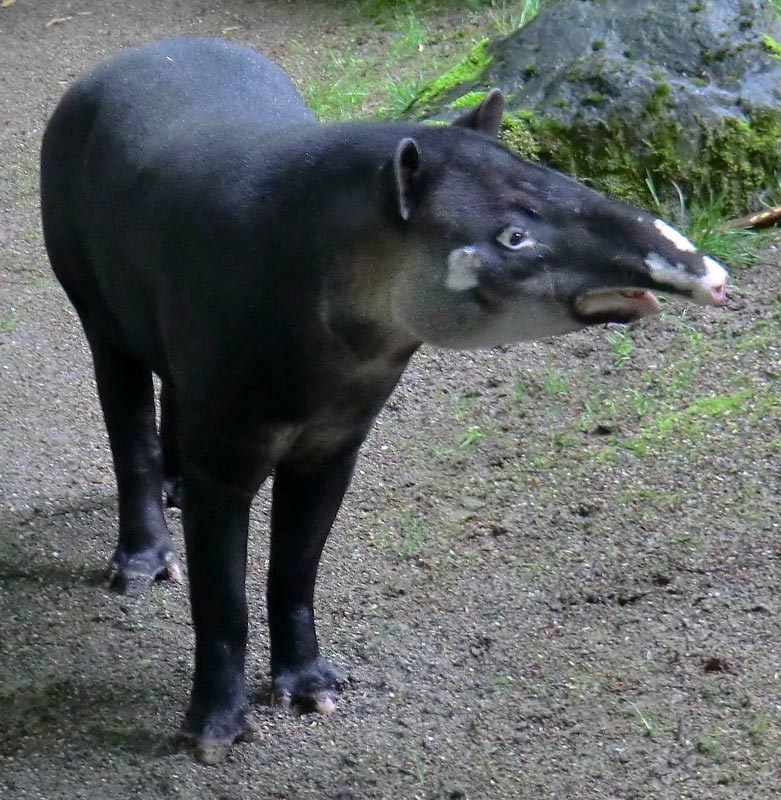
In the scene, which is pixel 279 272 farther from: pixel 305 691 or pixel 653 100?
pixel 653 100

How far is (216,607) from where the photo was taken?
144 inches

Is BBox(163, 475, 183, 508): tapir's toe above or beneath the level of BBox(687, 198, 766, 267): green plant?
beneath

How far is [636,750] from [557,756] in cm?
24

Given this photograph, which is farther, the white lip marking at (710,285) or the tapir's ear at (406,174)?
the tapir's ear at (406,174)

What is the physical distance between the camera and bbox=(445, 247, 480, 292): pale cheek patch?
9.55 feet

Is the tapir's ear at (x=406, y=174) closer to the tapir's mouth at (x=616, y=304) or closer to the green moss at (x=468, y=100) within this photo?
the tapir's mouth at (x=616, y=304)

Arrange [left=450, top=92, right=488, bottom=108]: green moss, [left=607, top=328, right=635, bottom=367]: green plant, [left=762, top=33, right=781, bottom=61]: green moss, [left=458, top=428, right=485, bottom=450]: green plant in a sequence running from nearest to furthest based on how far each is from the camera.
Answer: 1. [left=458, top=428, right=485, bottom=450]: green plant
2. [left=607, top=328, right=635, bottom=367]: green plant
3. [left=450, top=92, right=488, bottom=108]: green moss
4. [left=762, top=33, right=781, bottom=61]: green moss

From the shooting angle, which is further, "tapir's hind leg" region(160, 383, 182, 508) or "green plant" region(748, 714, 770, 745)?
"tapir's hind leg" region(160, 383, 182, 508)

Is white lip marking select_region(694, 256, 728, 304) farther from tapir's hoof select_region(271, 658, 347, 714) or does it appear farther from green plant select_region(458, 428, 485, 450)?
green plant select_region(458, 428, 485, 450)

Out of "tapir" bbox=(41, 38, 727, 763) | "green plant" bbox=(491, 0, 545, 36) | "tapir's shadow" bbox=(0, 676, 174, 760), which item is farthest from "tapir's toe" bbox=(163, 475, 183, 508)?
"green plant" bbox=(491, 0, 545, 36)

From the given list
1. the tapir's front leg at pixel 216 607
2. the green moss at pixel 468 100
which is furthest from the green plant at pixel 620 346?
the tapir's front leg at pixel 216 607

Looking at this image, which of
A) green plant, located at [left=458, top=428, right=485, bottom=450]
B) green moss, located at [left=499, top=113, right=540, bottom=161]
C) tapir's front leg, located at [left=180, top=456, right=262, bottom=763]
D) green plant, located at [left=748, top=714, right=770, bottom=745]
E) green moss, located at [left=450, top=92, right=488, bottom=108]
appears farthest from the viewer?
green moss, located at [left=450, top=92, right=488, bottom=108]

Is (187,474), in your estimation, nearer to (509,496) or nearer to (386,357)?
(386,357)

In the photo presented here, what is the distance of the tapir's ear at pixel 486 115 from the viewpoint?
3.20 metres
